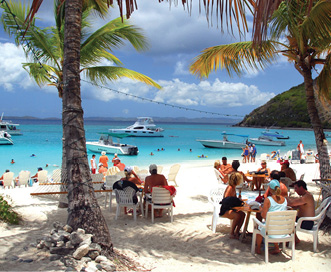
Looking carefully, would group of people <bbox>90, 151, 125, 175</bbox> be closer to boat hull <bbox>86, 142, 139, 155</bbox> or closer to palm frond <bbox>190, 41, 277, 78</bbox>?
palm frond <bbox>190, 41, 277, 78</bbox>

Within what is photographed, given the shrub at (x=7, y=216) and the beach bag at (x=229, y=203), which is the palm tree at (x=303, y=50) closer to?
the beach bag at (x=229, y=203)

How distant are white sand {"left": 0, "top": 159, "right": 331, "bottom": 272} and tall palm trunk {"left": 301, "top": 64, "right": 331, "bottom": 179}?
2.65 metres

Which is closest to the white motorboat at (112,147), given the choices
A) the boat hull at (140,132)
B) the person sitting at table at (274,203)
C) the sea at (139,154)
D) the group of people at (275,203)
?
the sea at (139,154)

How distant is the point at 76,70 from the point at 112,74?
167 inches

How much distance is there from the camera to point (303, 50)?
730 centimetres

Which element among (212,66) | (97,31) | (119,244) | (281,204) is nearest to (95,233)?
(119,244)

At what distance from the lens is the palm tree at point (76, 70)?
172 inches

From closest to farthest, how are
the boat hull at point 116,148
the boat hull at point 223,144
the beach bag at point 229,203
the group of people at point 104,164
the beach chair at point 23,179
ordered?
the beach bag at point 229,203
the group of people at point 104,164
the beach chair at point 23,179
the boat hull at point 116,148
the boat hull at point 223,144

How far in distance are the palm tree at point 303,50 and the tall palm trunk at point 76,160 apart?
135 inches

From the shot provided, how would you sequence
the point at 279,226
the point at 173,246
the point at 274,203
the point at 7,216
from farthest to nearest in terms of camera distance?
the point at 7,216 → the point at 173,246 → the point at 274,203 → the point at 279,226

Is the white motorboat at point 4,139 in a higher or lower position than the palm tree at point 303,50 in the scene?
lower

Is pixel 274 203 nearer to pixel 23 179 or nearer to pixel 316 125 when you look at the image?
pixel 316 125

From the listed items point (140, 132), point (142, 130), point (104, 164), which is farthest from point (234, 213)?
point (142, 130)

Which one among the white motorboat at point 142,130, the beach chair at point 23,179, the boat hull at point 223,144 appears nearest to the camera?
the beach chair at point 23,179
